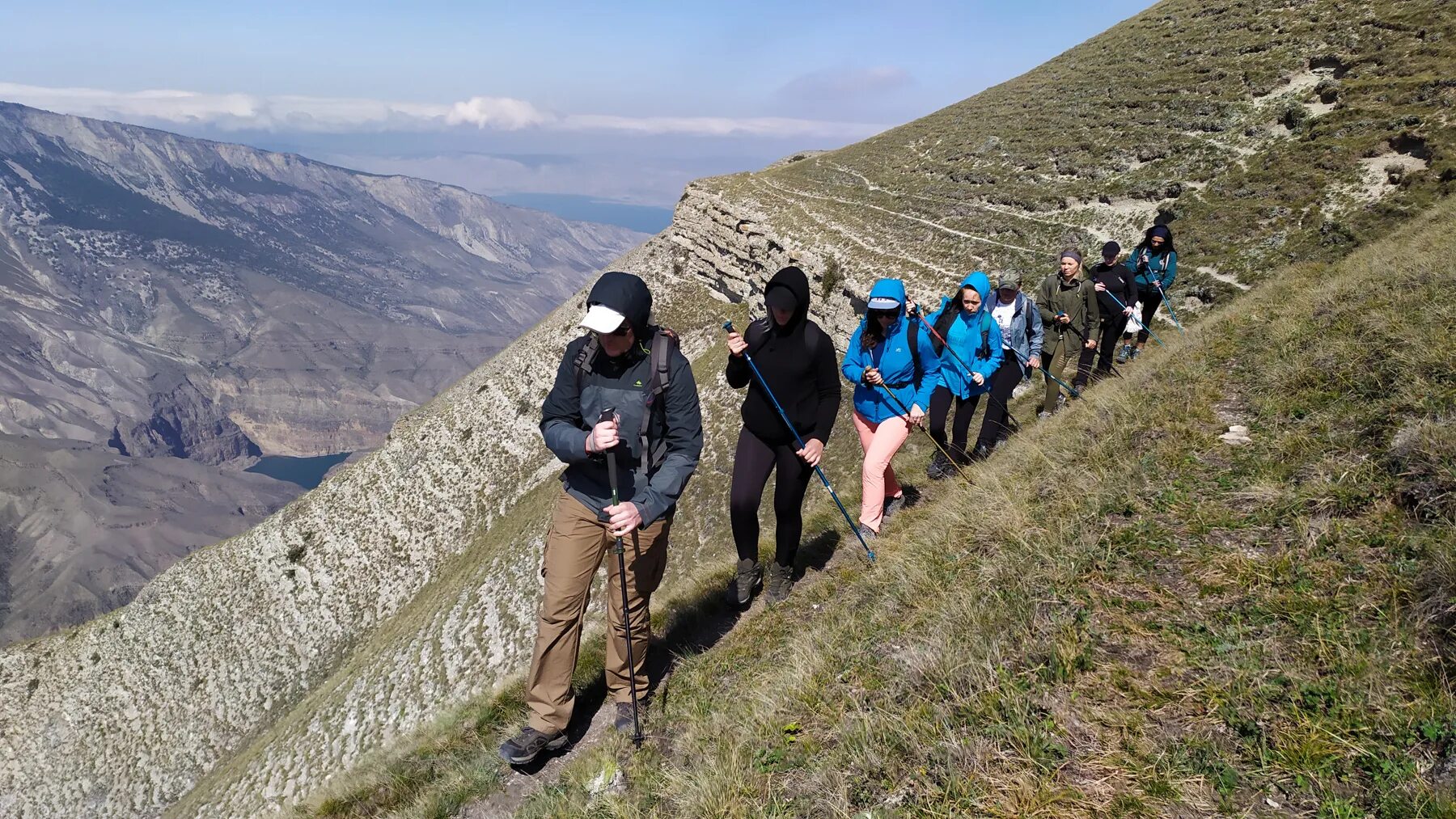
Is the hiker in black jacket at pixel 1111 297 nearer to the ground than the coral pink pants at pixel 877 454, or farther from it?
farther from it

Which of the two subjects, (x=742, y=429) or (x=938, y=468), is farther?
(x=938, y=468)

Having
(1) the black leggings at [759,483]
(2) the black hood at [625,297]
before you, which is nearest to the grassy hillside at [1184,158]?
(1) the black leggings at [759,483]

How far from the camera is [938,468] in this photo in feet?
36.6

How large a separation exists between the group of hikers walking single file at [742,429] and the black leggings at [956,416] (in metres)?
0.03

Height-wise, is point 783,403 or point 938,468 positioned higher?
point 783,403

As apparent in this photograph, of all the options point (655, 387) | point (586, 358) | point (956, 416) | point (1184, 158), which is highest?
point (1184, 158)

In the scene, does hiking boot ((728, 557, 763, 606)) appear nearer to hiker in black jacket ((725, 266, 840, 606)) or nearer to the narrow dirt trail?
the narrow dirt trail

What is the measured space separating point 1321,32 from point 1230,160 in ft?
54.6

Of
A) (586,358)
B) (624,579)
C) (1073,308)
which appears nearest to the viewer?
(586,358)

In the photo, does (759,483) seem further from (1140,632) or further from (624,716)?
(1140,632)

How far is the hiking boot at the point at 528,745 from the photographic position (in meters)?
5.79

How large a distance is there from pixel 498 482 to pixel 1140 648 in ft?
151

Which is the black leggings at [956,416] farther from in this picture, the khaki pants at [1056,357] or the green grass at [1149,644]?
the green grass at [1149,644]


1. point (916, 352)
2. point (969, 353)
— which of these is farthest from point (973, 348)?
point (916, 352)
